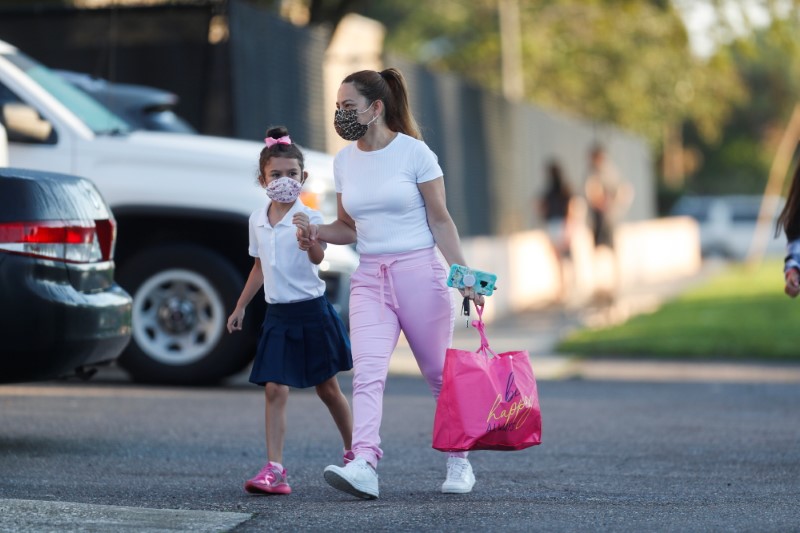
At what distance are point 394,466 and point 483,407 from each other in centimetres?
133

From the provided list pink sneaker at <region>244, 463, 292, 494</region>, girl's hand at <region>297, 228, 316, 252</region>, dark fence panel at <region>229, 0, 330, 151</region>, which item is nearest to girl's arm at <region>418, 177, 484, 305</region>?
girl's hand at <region>297, 228, 316, 252</region>

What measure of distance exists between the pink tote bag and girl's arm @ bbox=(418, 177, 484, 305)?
0.37m

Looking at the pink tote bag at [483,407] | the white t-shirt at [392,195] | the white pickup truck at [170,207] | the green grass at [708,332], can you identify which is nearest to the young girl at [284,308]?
the white t-shirt at [392,195]

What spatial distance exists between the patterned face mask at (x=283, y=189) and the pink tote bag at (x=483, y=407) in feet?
2.93

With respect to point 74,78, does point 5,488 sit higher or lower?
lower

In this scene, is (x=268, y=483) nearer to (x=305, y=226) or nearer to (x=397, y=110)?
(x=305, y=226)

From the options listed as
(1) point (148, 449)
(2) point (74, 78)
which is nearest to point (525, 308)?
(2) point (74, 78)

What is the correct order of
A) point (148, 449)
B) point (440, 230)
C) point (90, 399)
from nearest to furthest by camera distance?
point (440, 230)
point (148, 449)
point (90, 399)

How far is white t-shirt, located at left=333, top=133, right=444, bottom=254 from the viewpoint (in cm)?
634

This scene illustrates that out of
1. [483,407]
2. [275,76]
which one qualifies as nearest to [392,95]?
[483,407]

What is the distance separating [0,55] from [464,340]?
6.81 meters

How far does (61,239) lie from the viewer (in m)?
7.34

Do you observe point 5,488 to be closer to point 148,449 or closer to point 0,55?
point 148,449

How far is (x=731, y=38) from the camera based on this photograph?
23.9 meters
